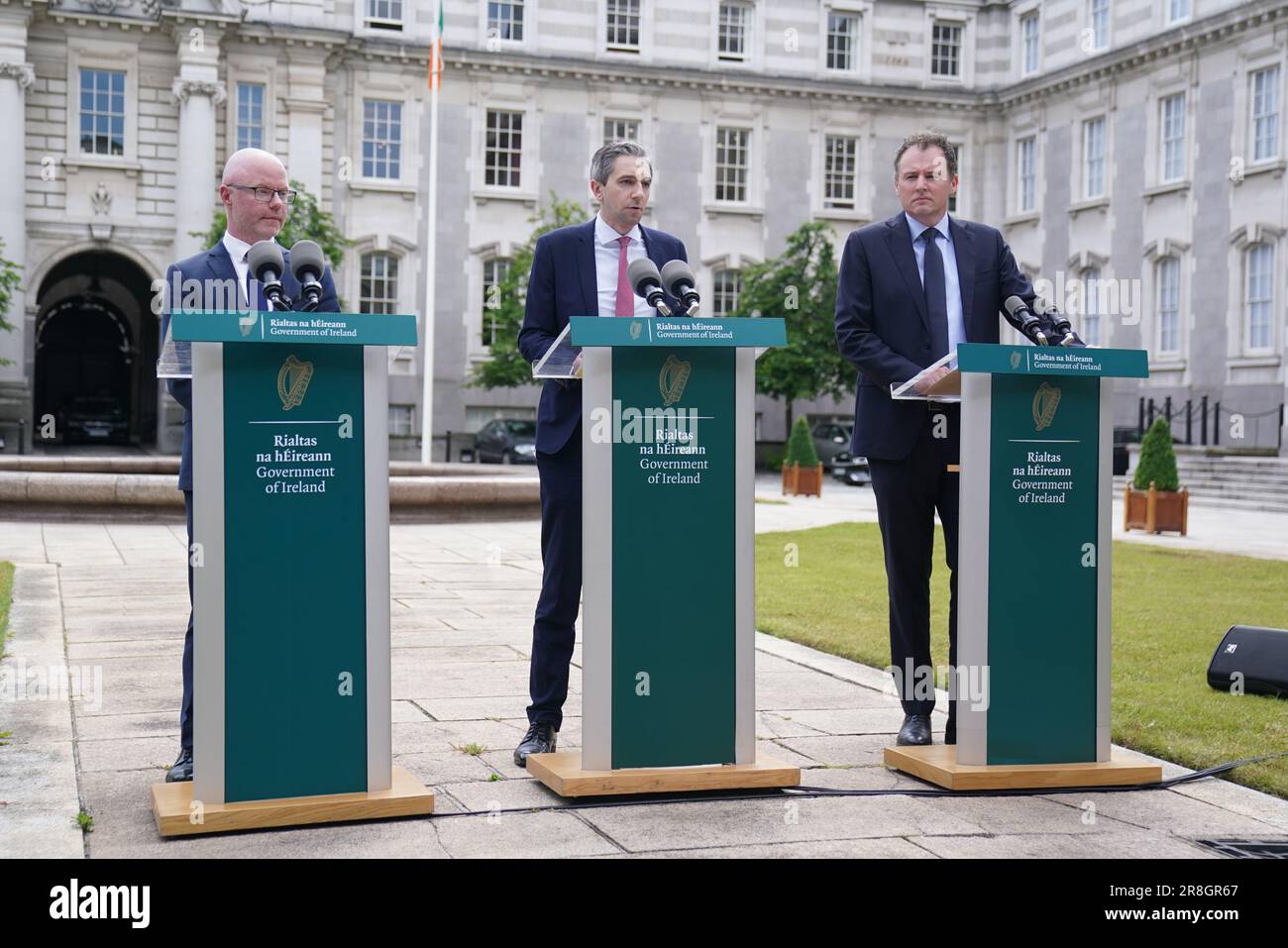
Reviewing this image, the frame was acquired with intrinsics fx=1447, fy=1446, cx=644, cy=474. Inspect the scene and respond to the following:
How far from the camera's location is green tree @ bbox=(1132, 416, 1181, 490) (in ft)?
67.5

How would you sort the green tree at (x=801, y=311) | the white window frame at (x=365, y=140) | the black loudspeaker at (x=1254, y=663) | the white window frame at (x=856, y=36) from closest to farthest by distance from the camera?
the black loudspeaker at (x=1254, y=663) < the green tree at (x=801, y=311) < the white window frame at (x=365, y=140) < the white window frame at (x=856, y=36)

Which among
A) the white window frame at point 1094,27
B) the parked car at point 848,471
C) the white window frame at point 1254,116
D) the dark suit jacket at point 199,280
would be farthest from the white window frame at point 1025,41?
the dark suit jacket at point 199,280

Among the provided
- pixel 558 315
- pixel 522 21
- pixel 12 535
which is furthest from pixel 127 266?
pixel 558 315

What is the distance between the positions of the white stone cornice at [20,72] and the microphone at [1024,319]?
36.2 meters

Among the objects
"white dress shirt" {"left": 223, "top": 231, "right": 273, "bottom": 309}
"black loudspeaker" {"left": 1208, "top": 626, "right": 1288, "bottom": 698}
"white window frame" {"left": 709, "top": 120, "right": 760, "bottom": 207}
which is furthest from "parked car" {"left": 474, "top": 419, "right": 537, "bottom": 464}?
"white dress shirt" {"left": 223, "top": 231, "right": 273, "bottom": 309}

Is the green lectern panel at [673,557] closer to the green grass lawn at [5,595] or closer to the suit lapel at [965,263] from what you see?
the suit lapel at [965,263]

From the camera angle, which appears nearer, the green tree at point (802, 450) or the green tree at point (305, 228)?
the green tree at point (802, 450)

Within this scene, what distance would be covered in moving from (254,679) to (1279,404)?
32955mm

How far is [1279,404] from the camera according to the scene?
33375 mm

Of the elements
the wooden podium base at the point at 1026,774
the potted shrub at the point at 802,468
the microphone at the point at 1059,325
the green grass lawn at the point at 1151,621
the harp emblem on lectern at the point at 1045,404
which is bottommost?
the green grass lawn at the point at 1151,621

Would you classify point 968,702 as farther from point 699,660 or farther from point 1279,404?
point 1279,404

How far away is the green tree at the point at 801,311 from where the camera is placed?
3850 centimetres

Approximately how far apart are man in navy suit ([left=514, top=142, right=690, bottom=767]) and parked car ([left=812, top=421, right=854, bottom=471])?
3184cm

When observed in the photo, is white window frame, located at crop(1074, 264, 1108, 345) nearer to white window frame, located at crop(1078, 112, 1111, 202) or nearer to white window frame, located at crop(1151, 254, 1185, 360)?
white window frame, located at crop(1151, 254, 1185, 360)
